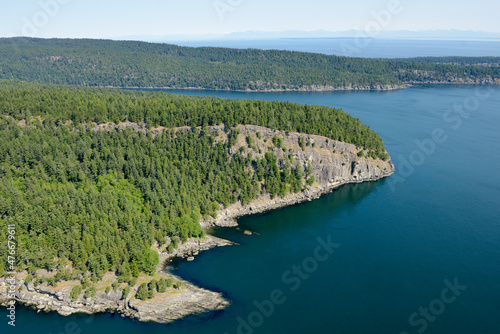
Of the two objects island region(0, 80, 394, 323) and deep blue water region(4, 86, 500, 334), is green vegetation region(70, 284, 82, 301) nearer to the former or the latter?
island region(0, 80, 394, 323)

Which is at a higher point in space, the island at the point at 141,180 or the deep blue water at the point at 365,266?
the island at the point at 141,180

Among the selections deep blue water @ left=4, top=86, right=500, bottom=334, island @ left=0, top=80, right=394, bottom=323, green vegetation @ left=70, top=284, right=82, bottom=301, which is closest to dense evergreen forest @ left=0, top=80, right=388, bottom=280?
island @ left=0, top=80, right=394, bottom=323

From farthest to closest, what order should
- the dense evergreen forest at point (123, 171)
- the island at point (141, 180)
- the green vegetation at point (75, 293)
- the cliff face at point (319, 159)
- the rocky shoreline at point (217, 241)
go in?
the cliff face at point (319, 159)
the dense evergreen forest at point (123, 171)
the island at point (141, 180)
the rocky shoreline at point (217, 241)
the green vegetation at point (75, 293)

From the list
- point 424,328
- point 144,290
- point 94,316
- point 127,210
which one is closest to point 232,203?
point 127,210

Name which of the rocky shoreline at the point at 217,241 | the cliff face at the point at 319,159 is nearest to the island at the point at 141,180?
the rocky shoreline at the point at 217,241

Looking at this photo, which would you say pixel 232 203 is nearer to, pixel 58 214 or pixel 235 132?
pixel 235 132

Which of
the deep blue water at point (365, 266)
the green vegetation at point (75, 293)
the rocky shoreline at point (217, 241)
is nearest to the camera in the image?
the deep blue water at point (365, 266)

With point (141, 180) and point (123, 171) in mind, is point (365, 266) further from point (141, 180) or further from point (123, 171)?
point (123, 171)

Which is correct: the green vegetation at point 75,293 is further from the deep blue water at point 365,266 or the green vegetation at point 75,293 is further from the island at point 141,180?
the deep blue water at point 365,266

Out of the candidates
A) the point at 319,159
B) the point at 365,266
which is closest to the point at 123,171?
the point at 319,159
